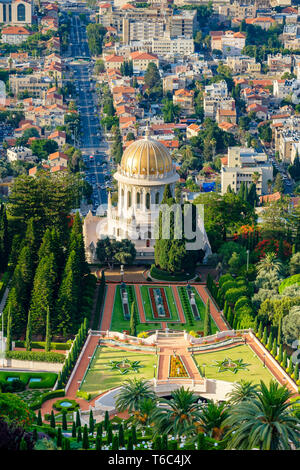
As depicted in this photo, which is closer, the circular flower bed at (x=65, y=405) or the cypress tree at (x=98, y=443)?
the cypress tree at (x=98, y=443)

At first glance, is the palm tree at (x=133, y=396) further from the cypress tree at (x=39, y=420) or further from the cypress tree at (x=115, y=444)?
the cypress tree at (x=115, y=444)

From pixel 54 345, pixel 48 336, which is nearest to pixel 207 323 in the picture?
pixel 54 345

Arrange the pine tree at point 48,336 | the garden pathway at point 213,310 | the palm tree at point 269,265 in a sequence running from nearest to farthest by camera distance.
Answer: the pine tree at point 48,336, the garden pathway at point 213,310, the palm tree at point 269,265

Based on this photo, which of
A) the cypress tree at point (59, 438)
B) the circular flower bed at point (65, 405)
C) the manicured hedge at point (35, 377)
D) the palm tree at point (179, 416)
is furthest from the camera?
the manicured hedge at point (35, 377)

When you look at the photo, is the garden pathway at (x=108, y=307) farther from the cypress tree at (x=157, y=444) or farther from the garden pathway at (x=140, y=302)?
the cypress tree at (x=157, y=444)

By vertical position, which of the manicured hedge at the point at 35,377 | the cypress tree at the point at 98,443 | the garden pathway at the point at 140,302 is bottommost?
the garden pathway at the point at 140,302

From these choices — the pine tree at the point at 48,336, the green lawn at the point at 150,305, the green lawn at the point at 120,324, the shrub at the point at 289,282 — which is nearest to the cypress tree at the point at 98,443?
the pine tree at the point at 48,336

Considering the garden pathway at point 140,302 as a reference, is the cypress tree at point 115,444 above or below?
above

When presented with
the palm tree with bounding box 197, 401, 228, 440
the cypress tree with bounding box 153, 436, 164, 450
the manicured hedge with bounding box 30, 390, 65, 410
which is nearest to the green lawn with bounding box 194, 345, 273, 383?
the manicured hedge with bounding box 30, 390, 65, 410

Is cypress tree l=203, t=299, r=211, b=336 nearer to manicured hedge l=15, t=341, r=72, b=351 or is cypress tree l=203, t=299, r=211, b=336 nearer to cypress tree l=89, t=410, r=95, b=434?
manicured hedge l=15, t=341, r=72, b=351

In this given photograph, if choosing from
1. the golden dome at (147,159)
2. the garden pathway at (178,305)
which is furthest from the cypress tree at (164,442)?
the golden dome at (147,159)
